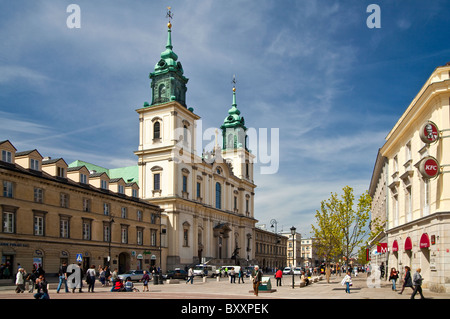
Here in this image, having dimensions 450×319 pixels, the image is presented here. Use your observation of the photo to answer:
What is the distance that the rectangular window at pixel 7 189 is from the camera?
38.2 metres

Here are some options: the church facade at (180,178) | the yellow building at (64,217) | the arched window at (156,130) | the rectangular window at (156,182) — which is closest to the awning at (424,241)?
the yellow building at (64,217)

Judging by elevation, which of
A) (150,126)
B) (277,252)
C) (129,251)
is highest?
(150,126)

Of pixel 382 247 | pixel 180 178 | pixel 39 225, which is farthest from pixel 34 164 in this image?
pixel 382 247

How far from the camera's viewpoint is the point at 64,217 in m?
44.7

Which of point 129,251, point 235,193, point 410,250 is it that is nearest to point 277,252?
point 235,193

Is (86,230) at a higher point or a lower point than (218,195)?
lower

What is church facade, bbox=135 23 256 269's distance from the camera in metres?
68.0

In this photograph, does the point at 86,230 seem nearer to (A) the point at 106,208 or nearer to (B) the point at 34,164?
(A) the point at 106,208

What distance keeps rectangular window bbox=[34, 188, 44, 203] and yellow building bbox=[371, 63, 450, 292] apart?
30.2 meters

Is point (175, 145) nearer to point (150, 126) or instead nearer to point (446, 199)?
point (150, 126)

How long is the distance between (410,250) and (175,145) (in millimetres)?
40745

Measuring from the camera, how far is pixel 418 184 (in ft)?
104

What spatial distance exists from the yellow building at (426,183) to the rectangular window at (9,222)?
30.6m

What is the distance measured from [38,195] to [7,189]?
3575 millimetres
